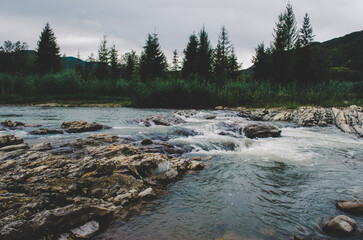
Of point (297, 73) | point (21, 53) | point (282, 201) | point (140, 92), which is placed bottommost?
point (282, 201)

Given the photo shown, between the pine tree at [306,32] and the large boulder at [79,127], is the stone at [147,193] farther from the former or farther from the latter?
the pine tree at [306,32]

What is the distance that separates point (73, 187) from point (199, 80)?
26931 millimetres

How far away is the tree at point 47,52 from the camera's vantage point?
1654 inches

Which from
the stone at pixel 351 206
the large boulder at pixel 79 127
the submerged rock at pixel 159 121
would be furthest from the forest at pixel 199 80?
the stone at pixel 351 206

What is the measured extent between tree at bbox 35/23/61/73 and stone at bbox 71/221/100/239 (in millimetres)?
46235

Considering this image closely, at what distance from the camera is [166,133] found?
7.46 meters

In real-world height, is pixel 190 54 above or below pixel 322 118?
above

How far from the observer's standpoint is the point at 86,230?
238cm

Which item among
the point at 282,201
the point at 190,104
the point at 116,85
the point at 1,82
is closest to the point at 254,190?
the point at 282,201

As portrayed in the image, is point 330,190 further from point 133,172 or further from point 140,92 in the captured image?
point 140,92

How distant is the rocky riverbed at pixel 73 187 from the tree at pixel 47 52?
44467mm

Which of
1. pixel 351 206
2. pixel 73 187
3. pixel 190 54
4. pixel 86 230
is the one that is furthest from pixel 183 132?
pixel 190 54

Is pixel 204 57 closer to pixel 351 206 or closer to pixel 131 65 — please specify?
pixel 131 65

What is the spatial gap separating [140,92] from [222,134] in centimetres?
1218
